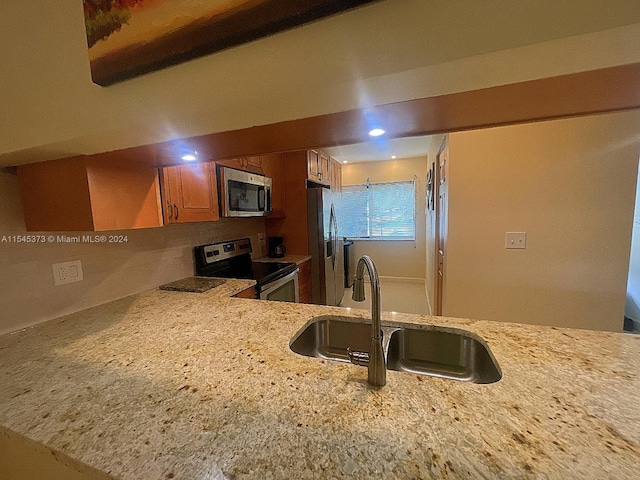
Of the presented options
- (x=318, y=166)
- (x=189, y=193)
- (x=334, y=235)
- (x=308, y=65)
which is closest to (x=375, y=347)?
(x=308, y=65)

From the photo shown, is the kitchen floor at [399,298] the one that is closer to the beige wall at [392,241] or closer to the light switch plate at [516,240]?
the beige wall at [392,241]

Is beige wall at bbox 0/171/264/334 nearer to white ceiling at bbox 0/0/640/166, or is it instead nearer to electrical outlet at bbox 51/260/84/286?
electrical outlet at bbox 51/260/84/286

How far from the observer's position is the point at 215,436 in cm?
55

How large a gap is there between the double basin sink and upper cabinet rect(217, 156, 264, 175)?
1.48m

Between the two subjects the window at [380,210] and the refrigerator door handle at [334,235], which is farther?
the window at [380,210]

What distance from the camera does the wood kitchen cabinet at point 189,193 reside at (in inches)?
60.2

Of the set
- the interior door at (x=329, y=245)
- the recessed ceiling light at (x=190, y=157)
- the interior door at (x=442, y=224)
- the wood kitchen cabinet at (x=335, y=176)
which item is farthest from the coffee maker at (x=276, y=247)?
the recessed ceiling light at (x=190, y=157)

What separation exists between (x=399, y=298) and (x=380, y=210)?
189 centimetres

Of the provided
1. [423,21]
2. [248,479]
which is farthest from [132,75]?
[248,479]

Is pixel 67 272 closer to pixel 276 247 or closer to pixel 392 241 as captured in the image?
pixel 276 247

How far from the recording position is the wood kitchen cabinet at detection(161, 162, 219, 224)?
1529 mm

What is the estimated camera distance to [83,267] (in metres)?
1.41

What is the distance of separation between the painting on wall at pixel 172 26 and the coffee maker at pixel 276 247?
246cm

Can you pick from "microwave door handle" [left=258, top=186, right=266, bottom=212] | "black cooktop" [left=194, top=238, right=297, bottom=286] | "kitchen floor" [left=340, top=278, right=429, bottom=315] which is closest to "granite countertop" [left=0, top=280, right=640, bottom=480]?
"black cooktop" [left=194, top=238, right=297, bottom=286]
